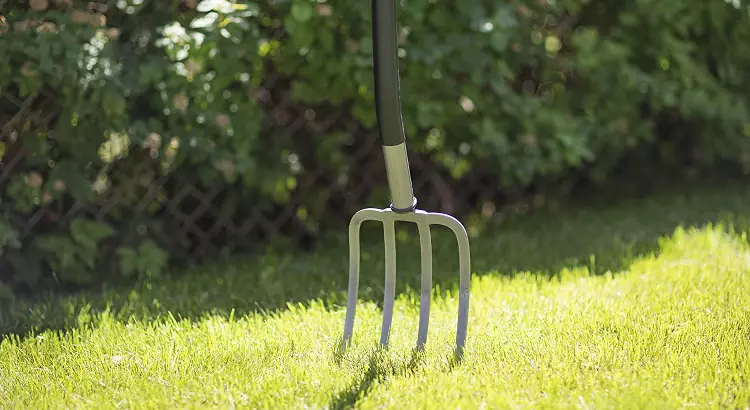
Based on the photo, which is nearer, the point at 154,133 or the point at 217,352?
the point at 217,352

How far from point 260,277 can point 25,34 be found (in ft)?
3.72

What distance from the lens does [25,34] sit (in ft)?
9.28

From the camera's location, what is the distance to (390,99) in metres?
2.04

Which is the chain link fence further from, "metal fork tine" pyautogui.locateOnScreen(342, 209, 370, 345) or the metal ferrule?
the metal ferrule

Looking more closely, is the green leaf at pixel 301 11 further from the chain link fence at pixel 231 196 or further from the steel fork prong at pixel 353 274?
the steel fork prong at pixel 353 274

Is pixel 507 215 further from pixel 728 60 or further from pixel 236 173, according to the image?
pixel 236 173

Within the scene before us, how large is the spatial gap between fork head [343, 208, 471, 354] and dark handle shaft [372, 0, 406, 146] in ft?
0.68

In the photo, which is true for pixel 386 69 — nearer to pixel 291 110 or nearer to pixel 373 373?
pixel 373 373

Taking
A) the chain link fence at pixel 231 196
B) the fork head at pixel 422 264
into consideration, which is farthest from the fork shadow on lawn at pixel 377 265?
the fork head at pixel 422 264

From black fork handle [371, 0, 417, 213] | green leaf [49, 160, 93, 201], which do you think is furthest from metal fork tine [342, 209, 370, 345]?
green leaf [49, 160, 93, 201]

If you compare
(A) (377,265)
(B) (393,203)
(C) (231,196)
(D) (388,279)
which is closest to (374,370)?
(D) (388,279)

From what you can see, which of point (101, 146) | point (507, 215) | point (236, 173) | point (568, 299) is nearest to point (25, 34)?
point (101, 146)

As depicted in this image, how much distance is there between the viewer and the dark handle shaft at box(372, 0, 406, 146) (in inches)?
78.0

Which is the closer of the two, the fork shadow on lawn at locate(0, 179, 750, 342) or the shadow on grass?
the shadow on grass
